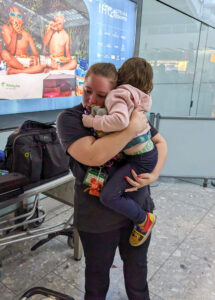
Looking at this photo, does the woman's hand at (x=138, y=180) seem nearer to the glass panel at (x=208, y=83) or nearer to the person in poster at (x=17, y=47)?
the person in poster at (x=17, y=47)

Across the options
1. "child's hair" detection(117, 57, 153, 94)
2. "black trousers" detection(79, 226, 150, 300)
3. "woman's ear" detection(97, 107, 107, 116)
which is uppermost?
"child's hair" detection(117, 57, 153, 94)

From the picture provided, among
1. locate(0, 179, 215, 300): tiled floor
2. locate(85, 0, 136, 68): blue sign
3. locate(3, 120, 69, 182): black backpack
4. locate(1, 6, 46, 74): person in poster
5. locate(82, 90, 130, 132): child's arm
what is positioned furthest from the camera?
locate(85, 0, 136, 68): blue sign

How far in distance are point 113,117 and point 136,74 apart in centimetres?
23

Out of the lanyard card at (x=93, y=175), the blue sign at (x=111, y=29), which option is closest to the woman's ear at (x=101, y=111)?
the lanyard card at (x=93, y=175)

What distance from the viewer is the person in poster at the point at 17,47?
182 centimetres

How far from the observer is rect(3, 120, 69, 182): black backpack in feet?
5.14

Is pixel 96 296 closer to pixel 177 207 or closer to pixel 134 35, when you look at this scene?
pixel 177 207

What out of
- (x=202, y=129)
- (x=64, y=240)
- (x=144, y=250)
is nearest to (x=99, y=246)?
(x=144, y=250)

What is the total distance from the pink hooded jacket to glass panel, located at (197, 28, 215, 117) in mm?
3874

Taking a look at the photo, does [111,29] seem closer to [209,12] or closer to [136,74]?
[136,74]

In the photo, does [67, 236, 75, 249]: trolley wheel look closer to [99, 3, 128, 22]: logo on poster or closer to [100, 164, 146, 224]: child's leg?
[100, 164, 146, 224]: child's leg

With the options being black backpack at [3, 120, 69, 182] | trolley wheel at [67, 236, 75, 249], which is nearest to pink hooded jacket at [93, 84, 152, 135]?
black backpack at [3, 120, 69, 182]

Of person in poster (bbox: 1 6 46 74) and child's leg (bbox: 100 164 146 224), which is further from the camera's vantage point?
person in poster (bbox: 1 6 46 74)

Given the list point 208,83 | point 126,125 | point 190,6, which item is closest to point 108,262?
point 126,125
